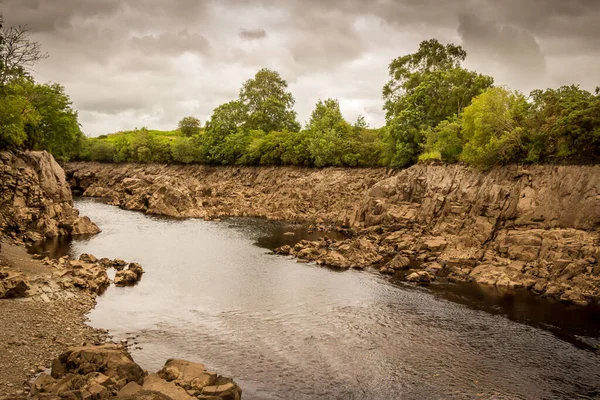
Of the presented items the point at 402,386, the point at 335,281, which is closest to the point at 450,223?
the point at 335,281

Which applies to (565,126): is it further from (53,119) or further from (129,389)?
(53,119)

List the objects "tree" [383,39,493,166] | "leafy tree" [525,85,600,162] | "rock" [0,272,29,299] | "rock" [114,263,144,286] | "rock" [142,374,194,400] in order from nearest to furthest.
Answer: "rock" [142,374,194,400] → "rock" [0,272,29,299] → "rock" [114,263,144,286] → "leafy tree" [525,85,600,162] → "tree" [383,39,493,166]

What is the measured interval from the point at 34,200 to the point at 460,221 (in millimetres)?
51854

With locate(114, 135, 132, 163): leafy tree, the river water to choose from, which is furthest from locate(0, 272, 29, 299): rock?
locate(114, 135, 132, 163): leafy tree

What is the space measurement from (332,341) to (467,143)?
126 ft

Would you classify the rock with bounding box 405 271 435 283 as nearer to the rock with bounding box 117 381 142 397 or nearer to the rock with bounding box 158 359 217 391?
the rock with bounding box 158 359 217 391

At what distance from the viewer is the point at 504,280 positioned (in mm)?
40438

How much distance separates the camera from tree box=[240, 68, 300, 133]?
127m

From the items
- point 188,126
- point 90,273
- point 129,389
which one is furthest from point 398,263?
point 188,126

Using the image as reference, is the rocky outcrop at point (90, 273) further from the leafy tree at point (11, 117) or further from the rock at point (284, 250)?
the leafy tree at point (11, 117)

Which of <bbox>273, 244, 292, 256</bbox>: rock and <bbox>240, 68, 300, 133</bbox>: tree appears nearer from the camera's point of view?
<bbox>273, 244, 292, 256</bbox>: rock

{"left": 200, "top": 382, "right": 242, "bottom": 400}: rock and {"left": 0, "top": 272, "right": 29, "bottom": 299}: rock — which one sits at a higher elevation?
{"left": 0, "top": 272, "right": 29, "bottom": 299}: rock

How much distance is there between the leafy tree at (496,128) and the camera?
50.8 m

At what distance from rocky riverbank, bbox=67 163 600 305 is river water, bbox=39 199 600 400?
11.5ft
